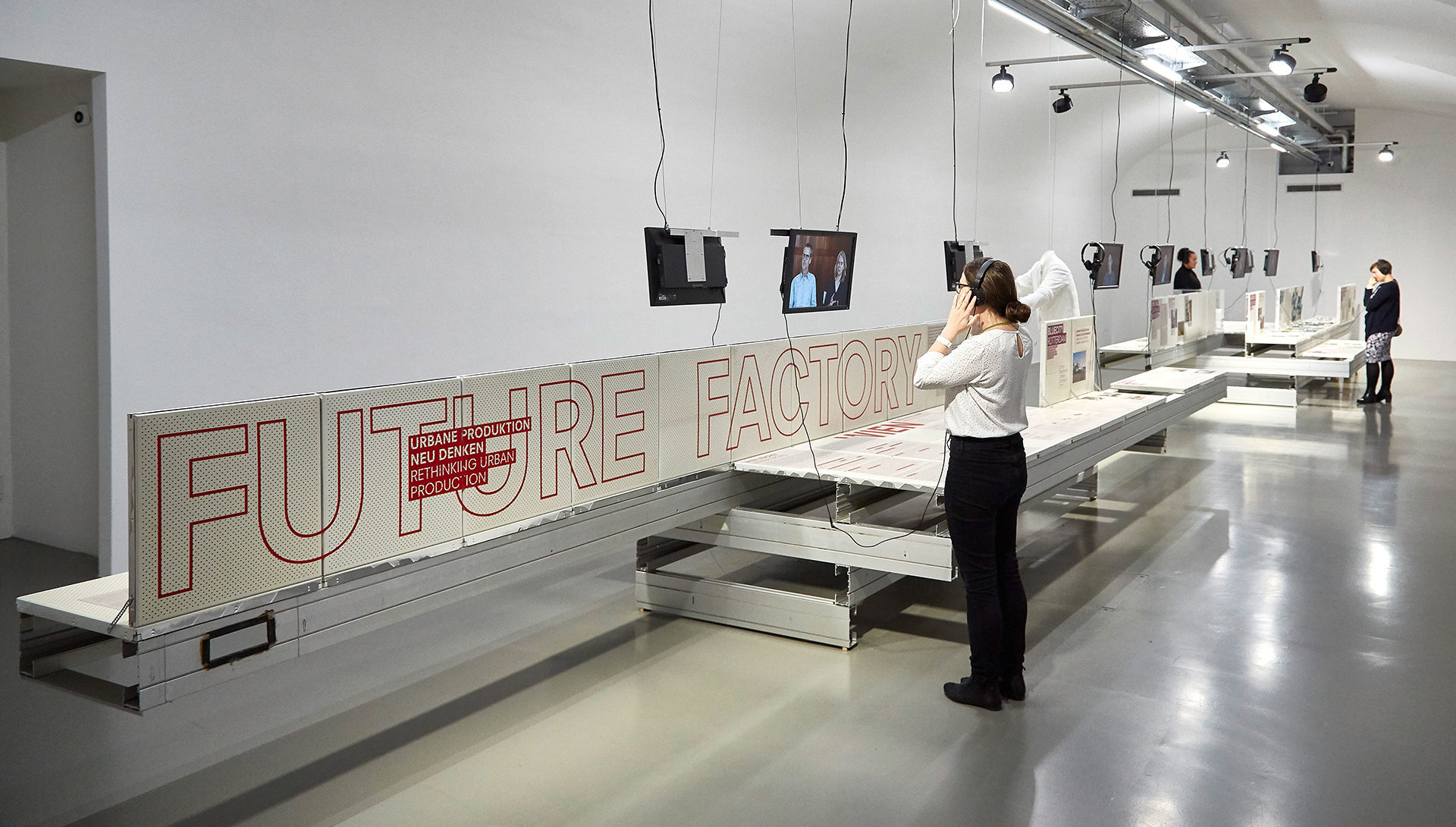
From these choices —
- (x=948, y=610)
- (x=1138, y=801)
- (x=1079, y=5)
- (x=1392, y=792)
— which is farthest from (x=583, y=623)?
(x=1079, y=5)

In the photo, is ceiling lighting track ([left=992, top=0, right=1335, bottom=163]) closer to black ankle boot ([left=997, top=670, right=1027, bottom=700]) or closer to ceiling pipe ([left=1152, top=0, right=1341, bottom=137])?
ceiling pipe ([left=1152, top=0, right=1341, bottom=137])

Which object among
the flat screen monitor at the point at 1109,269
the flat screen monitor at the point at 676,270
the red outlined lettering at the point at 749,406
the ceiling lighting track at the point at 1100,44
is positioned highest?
the ceiling lighting track at the point at 1100,44

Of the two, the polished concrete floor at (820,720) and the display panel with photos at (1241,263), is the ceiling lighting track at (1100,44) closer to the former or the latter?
the display panel with photos at (1241,263)

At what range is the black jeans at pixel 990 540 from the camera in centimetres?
359

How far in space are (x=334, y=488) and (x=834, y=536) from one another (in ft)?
6.73

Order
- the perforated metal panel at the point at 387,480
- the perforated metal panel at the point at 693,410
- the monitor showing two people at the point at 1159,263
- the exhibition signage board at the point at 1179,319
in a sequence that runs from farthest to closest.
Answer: the exhibition signage board at the point at 1179,319 < the monitor showing two people at the point at 1159,263 < the perforated metal panel at the point at 693,410 < the perforated metal panel at the point at 387,480

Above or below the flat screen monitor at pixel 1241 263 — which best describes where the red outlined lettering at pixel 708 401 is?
below

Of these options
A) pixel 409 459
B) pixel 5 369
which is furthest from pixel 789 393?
pixel 5 369

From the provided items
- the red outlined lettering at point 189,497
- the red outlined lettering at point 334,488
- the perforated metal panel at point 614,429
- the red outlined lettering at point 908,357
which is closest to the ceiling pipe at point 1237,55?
the red outlined lettering at point 908,357

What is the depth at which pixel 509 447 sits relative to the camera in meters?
3.54

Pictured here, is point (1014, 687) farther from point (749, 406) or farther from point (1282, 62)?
point (1282, 62)

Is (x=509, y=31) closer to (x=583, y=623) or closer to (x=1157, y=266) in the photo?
(x=583, y=623)

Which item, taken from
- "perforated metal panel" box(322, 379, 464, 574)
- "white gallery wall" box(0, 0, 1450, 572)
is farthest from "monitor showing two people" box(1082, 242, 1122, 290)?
"perforated metal panel" box(322, 379, 464, 574)

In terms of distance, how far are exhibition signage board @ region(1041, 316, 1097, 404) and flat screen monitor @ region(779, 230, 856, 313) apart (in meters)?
1.98
